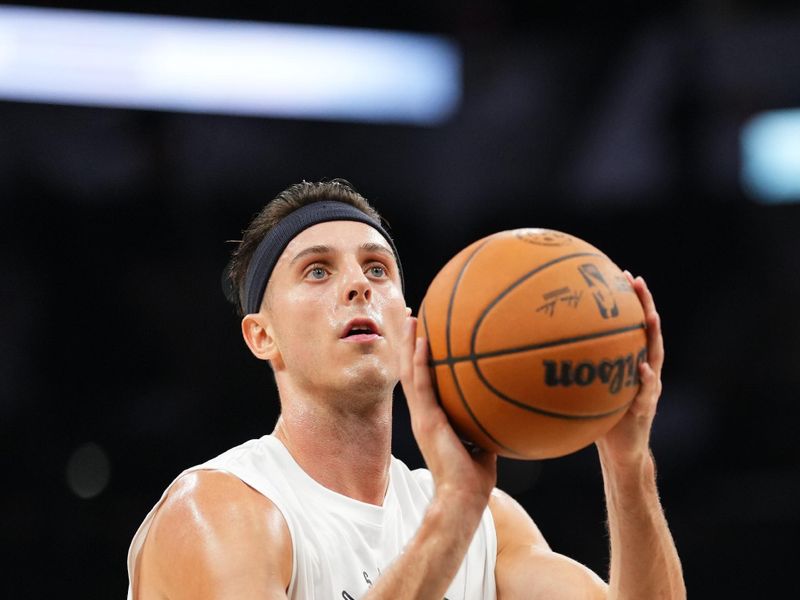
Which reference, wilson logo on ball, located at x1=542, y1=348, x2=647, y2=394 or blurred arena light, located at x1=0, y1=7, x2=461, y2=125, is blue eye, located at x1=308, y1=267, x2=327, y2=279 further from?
blurred arena light, located at x1=0, y1=7, x2=461, y2=125

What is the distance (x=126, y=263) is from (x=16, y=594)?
7.29 ft

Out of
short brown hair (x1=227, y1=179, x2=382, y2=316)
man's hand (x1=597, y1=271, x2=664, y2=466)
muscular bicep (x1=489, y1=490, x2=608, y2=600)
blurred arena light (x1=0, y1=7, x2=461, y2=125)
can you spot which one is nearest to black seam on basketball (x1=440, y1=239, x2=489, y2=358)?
man's hand (x1=597, y1=271, x2=664, y2=466)

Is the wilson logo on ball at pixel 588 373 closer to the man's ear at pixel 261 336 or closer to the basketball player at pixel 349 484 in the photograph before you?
the basketball player at pixel 349 484

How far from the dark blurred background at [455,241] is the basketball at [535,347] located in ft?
14.2

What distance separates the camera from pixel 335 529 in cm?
324

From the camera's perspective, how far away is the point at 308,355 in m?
3.38

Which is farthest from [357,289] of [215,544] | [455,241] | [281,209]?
[455,241]

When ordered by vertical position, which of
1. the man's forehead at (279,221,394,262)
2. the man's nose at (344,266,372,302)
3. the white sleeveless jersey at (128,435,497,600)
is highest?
the man's forehead at (279,221,394,262)

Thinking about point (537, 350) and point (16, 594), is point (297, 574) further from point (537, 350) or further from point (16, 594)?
point (16, 594)

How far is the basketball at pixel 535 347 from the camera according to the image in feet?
8.05

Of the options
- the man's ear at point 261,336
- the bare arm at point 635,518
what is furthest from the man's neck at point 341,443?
the bare arm at point 635,518

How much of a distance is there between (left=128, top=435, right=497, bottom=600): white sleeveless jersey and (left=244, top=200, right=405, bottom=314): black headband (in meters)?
0.52

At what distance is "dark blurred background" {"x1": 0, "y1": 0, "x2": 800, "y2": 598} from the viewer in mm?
6875

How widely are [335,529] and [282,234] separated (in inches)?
39.8
